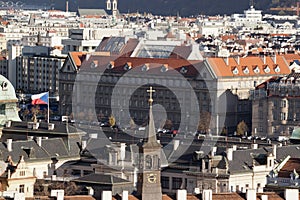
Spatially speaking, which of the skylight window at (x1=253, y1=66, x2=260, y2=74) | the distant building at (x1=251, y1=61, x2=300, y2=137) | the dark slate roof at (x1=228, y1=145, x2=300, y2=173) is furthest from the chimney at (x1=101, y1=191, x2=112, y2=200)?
the skylight window at (x1=253, y1=66, x2=260, y2=74)

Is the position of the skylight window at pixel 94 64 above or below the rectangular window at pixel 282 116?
above

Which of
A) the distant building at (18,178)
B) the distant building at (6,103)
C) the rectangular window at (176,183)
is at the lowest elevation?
the rectangular window at (176,183)

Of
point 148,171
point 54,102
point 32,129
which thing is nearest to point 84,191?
point 148,171

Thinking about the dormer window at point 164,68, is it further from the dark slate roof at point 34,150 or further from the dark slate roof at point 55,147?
the dark slate roof at point 55,147

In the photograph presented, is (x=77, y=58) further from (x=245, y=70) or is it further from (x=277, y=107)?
(x=277, y=107)

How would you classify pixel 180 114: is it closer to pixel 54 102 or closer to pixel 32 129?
pixel 54 102

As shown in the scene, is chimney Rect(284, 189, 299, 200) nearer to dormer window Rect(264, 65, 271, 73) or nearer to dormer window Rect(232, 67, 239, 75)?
dormer window Rect(232, 67, 239, 75)

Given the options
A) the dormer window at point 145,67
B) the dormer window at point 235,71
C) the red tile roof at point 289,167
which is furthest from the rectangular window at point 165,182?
the dormer window at point 145,67

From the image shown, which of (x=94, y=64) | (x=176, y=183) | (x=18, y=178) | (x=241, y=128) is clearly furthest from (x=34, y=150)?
(x=94, y=64)
